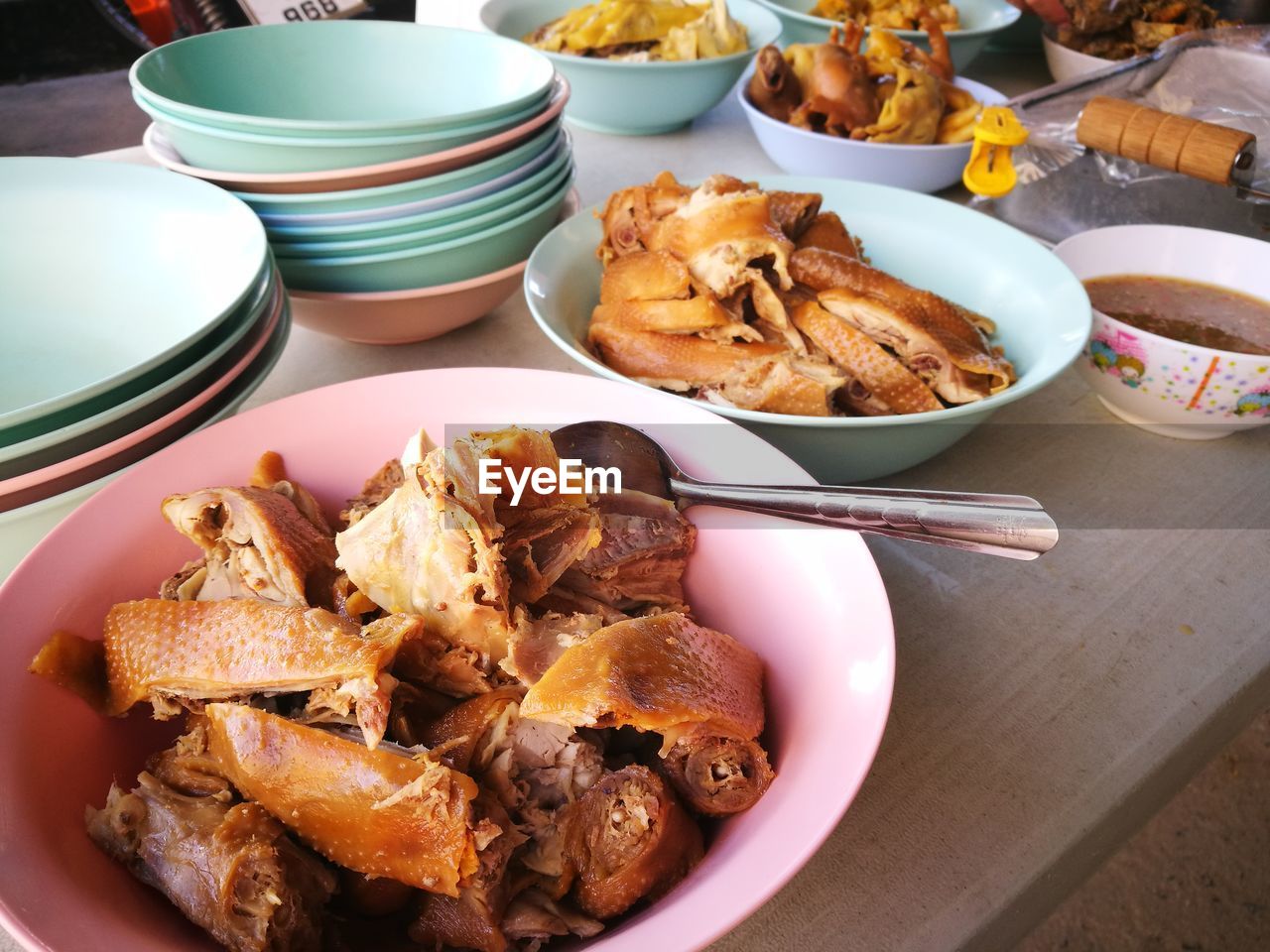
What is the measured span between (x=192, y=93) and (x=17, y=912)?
121 cm

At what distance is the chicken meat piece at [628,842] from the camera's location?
2.00 feet

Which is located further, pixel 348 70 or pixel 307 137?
pixel 348 70

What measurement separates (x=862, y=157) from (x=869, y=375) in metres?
0.69

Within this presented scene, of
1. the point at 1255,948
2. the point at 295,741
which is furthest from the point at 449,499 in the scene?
the point at 1255,948

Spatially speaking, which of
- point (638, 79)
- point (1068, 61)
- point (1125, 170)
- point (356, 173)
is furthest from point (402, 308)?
point (1068, 61)

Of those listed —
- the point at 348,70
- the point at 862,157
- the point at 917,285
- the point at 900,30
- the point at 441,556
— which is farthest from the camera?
the point at 900,30

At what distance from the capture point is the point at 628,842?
61 cm

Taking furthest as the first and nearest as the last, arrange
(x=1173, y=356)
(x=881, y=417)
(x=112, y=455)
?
(x=1173, y=356) < (x=881, y=417) < (x=112, y=455)

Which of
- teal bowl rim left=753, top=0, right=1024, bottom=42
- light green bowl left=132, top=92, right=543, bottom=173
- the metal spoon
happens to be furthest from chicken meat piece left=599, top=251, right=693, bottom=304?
teal bowl rim left=753, top=0, right=1024, bottom=42

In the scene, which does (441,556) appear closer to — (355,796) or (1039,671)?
(355,796)

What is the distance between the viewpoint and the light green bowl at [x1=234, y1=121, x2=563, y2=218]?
1.07 meters

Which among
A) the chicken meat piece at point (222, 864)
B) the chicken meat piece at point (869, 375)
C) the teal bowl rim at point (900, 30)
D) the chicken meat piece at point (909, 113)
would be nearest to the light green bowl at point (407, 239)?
the chicken meat piece at point (869, 375)

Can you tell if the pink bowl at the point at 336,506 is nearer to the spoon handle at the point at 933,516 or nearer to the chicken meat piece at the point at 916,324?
the spoon handle at the point at 933,516

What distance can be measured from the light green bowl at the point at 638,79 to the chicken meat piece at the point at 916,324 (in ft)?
2.63
